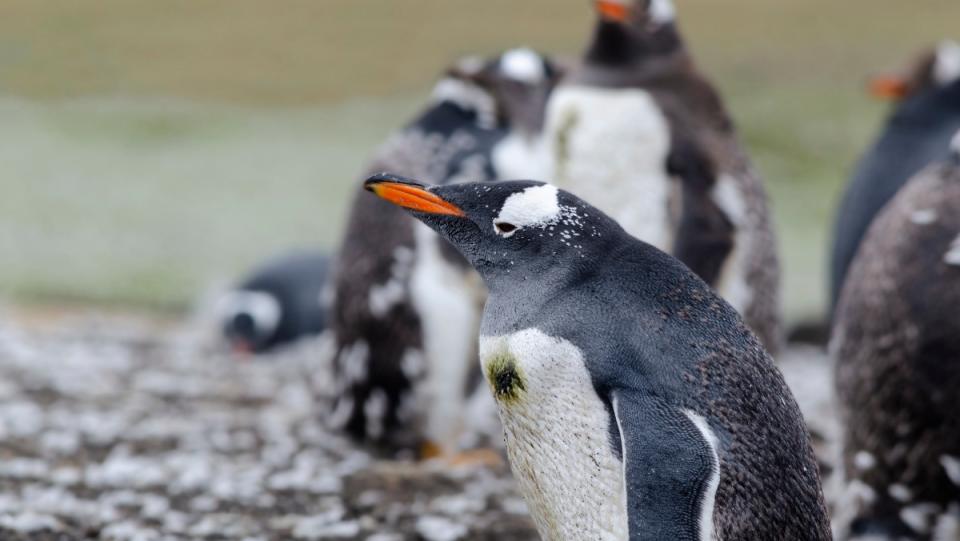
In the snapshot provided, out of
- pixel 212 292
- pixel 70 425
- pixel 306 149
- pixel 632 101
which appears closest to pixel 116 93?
pixel 306 149

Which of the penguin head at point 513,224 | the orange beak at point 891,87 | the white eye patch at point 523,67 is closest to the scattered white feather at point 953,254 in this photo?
the penguin head at point 513,224

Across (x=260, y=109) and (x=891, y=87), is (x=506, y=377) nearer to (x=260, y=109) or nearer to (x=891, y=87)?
(x=891, y=87)

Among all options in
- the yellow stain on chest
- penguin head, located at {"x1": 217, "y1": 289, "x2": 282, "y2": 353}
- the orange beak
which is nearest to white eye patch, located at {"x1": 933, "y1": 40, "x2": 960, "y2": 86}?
the orange beak

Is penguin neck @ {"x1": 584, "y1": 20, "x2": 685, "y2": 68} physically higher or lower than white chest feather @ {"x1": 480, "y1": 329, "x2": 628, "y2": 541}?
higher

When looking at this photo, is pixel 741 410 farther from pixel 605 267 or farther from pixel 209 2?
pixel 209 2

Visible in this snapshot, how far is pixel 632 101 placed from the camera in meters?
3.63

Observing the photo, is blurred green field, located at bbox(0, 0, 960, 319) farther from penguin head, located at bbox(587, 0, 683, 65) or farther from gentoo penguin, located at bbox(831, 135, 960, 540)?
gentoo penguin, located at bbox(831, 135, 960, 540)

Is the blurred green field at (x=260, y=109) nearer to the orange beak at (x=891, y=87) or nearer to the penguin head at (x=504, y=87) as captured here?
the orange beak at (x=891, y=87)

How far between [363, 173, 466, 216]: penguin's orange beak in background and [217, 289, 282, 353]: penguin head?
17.0 ft

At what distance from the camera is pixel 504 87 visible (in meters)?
4.29

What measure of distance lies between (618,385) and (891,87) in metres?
4.12

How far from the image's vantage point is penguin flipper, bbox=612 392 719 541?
5.90 ft

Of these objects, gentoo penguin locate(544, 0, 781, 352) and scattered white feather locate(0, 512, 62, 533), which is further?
gentoo penguin locate(544, 0, 781, 352)

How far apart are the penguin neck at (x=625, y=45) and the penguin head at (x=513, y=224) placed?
170 centimetres
